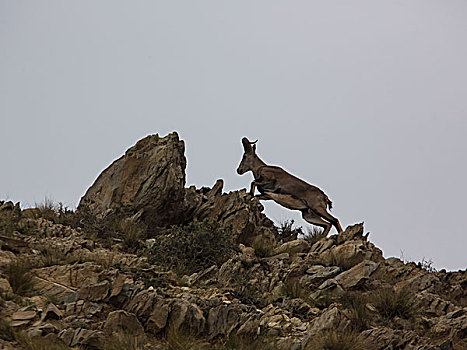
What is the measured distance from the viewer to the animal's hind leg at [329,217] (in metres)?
21.7

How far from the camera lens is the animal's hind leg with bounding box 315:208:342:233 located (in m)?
21.7

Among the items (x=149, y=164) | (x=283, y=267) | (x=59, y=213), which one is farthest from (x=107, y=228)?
(x=283, y=267)

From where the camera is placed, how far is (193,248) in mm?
15969

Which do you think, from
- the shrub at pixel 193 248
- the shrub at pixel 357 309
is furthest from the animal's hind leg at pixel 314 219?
the shrub at pixel 357 309

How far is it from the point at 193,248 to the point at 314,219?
7.15 meters

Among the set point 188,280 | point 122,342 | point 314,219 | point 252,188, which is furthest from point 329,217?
point 122,342

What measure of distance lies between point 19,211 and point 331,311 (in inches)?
366

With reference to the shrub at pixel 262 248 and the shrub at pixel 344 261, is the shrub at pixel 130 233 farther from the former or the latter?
the shrub at pixel 344 261

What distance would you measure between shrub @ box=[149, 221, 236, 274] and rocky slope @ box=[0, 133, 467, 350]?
0.03 m

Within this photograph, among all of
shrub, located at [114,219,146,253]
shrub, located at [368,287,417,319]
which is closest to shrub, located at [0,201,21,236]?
shrub, located at [114,219,146,253]

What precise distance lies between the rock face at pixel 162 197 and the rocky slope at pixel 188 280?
41 mm

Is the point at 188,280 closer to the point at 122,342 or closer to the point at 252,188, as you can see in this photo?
the point at 122,342

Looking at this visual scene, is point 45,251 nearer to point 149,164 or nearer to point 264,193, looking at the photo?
point 149,164

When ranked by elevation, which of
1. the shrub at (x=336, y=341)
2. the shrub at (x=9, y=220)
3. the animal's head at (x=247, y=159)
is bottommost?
the shrub at (x=336, y=341)
